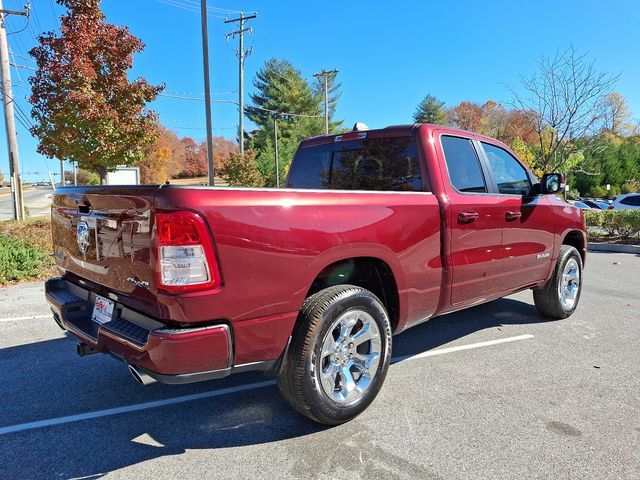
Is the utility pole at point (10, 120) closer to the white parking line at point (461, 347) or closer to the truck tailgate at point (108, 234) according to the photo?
the truck tailgate at point (108, 234)

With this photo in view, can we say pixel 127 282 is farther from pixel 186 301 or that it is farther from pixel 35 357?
pixel 35 357

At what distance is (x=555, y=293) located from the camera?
5.11 meters

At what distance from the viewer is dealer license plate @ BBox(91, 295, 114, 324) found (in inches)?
105

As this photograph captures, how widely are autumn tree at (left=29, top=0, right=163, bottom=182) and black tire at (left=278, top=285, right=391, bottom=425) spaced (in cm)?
1042

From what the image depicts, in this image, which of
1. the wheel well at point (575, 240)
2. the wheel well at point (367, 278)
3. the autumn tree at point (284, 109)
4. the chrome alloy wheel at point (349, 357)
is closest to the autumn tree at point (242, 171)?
the autumn tree at point (284, 109)

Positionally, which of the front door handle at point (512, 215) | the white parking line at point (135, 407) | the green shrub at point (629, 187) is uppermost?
the green shrub at point (629, 187)

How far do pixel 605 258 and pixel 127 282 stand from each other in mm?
11066

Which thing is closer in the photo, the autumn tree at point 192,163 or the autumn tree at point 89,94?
the autumn tree at point 89,94

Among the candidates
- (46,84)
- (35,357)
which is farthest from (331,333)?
(46,84)

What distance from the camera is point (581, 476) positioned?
237 cm

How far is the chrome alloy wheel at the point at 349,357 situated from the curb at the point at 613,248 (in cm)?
1117

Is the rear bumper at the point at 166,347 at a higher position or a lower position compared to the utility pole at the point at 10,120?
lower

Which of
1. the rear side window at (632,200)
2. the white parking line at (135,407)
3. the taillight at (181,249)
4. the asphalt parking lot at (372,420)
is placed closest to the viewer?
the taillight at (181,249)

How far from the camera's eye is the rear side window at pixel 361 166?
11.9ft
